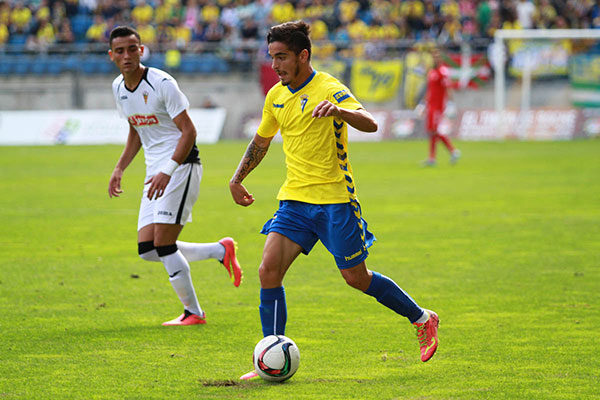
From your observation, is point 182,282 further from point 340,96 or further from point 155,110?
point 340,96

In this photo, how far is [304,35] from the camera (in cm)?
504

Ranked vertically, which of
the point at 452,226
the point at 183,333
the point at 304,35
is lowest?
the point at 452,226

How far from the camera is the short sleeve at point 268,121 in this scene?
5.29m

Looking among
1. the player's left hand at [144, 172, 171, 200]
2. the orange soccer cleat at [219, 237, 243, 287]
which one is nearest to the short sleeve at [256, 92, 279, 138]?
the player's left hand at [144, 172, 171, 200]

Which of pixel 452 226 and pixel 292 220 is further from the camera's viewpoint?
pixel 452 226

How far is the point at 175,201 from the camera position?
21.6ft

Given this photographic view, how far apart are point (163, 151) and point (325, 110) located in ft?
7.72

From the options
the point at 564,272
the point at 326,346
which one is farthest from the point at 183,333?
the point at 564,272

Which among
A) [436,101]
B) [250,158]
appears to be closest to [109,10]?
[436,101]

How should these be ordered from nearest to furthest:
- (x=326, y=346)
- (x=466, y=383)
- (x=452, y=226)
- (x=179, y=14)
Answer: (x=466, y=383)
(x=326, y=346)
(x=452, y=226)
(x=179, y=14)

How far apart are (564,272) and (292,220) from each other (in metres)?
4.11

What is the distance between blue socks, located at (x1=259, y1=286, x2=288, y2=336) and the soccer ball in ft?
0.51

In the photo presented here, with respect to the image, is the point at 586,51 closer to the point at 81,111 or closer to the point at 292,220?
the point at 81,111

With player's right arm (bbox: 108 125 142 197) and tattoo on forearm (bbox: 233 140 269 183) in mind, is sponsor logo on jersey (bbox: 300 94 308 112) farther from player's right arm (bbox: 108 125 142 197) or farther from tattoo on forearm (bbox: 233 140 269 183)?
player's right arm (bbox: 108 125 142 197)
